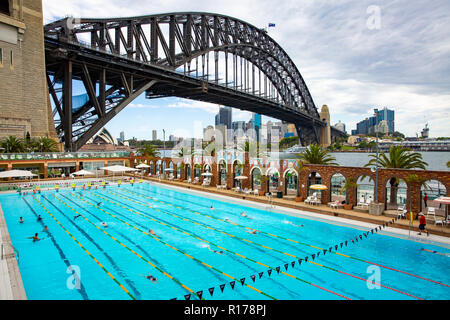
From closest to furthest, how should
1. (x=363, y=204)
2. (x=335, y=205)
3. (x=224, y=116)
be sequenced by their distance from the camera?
(x=363, y=204), (x=335, y=205), (x=224, y=116)

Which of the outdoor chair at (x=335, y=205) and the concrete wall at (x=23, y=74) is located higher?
the concrete wall at (x=23, y=74)

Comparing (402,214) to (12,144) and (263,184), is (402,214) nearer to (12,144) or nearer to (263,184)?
(263,184)

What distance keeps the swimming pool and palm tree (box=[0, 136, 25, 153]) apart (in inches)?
650

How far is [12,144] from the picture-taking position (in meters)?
33.8

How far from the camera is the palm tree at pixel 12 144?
33525 mm

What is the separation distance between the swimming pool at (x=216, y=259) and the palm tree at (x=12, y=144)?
16521 mm

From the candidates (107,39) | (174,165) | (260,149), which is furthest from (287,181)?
(107,39)

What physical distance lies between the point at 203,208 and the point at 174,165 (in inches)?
682

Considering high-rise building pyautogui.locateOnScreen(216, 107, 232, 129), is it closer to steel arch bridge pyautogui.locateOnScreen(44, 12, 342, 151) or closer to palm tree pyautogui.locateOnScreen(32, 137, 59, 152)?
steel arch bridge pyautogui.locateOnScreen(44, 12, 342, 151)

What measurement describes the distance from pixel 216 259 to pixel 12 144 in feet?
108

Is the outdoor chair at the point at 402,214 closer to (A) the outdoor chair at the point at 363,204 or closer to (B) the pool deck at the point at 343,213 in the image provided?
(B) the pool deck at the point at 343,213

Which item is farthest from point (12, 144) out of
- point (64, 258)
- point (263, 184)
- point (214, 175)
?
point (263, 184)

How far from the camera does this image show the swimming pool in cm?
961

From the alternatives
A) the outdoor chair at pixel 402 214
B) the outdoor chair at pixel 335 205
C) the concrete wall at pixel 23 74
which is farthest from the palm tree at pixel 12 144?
the outdoor chair at pixel 402 214
